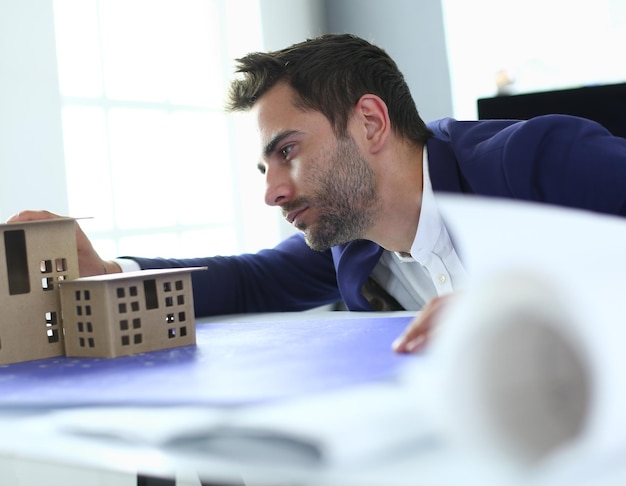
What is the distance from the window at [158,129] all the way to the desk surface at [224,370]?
6.09 feet

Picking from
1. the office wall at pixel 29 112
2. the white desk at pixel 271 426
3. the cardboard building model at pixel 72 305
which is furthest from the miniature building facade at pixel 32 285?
the office wall at pixel 29 112

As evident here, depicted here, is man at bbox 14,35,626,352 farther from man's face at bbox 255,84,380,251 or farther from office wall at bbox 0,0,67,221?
office wall at bbox 0,0,67,221

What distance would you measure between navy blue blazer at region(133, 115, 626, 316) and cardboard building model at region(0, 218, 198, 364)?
2.28ft

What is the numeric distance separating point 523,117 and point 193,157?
60.5 inches

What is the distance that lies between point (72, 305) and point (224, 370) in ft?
1.09

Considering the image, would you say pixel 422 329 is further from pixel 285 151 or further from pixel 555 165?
pixel 285 151

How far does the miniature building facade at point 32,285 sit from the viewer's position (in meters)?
1.03

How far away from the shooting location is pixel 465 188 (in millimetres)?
1697

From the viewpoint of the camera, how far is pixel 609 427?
39 cm

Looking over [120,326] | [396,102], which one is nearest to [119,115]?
A: [396,102]

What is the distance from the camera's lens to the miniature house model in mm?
985

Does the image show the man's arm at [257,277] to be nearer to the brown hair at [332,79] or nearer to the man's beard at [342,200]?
the man's beard at [342,200]

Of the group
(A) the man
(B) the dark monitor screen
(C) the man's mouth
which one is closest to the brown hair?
(A) the man

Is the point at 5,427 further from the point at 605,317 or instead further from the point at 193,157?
the point at 193,157
